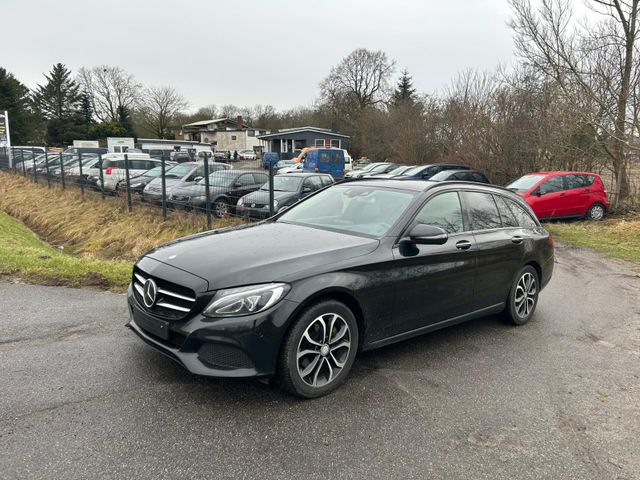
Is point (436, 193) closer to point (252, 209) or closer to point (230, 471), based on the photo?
point (230, 471)

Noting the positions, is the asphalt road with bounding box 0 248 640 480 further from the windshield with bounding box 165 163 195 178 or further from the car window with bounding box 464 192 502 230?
Answer: the windshield with bounding box 165 163 195 178

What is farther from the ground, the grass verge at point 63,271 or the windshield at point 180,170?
the windshield at point 180,170

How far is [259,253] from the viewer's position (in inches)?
138

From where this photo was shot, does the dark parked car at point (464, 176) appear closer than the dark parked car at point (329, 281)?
No

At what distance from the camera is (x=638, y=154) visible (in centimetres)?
1474

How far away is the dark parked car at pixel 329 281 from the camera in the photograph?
3.11 m

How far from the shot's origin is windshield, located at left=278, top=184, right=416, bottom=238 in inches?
163

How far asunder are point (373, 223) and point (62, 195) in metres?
16.0

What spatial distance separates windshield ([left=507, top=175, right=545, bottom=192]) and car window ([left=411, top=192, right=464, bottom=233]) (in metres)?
10.1

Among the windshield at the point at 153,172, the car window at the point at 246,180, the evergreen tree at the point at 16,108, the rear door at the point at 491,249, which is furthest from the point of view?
the evergreen tree at the point at 16,108

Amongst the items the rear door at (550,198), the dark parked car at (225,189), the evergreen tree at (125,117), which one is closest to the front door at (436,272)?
the dark parked car at (225,189)

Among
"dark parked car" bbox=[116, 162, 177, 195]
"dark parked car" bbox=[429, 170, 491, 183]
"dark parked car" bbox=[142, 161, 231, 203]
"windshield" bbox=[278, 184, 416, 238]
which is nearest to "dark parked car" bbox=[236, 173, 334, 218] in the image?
"dark parked car" bbox=[142, 161, 231, 203]

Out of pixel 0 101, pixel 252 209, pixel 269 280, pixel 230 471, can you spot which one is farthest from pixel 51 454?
pixel 0 101

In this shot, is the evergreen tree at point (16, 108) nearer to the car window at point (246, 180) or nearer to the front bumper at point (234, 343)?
the car window at point (246, 180)
